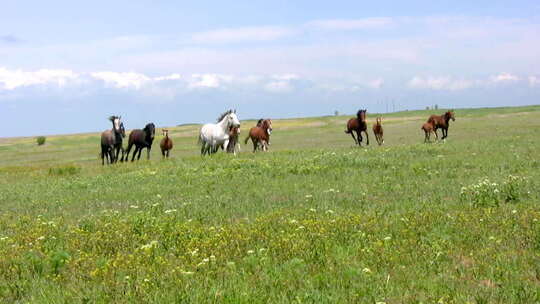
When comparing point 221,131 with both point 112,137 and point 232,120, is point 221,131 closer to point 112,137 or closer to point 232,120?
point 232,120

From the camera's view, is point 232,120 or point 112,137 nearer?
point 232,120

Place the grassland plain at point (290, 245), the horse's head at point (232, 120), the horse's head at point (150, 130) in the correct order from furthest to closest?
1. the horse's head at point (150, 130)
2. the horse's head at point (232, 120)
3. the grassland plain at point (290, 245)

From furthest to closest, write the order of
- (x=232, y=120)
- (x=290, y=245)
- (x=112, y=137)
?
(x=112, y=137) < (x=232, y=120) < (x=290, y=245)

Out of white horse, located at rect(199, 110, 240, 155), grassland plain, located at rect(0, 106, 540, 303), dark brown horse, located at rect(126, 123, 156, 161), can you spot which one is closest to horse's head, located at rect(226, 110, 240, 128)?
white horse, located at rect(199, 110, 240, 155)

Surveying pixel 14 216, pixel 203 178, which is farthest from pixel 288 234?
pixel 203 178

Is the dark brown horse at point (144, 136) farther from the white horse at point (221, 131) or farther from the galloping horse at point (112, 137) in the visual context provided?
the white horse at point (221, 131)

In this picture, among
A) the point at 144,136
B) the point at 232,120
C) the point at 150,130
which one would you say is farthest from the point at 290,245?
the point at 144,136

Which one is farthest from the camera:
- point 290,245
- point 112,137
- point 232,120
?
point 112,137

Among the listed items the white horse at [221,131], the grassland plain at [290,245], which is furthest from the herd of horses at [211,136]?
the grassland plain at [290,245]

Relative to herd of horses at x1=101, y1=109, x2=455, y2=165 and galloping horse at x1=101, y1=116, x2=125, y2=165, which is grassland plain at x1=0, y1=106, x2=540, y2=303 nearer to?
herd of horses at x1=101, y1=109, x2=455, y2=165

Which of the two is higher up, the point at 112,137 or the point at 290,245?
the point at 112,137

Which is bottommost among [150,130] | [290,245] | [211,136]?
[290,245]

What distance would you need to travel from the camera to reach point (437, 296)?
585cm

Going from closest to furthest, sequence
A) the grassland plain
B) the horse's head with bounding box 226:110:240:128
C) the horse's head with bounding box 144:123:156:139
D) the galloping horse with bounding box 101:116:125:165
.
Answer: the grassland plain < the horse's head with bounding box 226:110:240:128 < the galloping horse with bounding box 101:116:125:165 < the horse's head with bounding box 144:123:156:139
